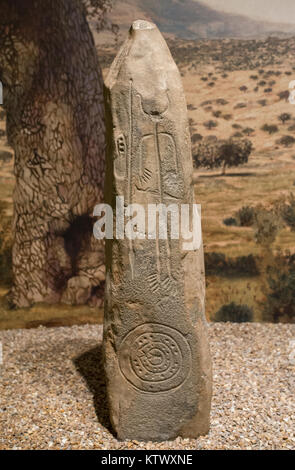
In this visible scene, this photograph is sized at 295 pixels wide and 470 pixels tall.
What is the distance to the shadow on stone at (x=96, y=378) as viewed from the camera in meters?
3.86

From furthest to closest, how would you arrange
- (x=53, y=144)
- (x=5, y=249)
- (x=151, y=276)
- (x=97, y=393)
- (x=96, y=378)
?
(x=5, y=249) → (x=53, y=144) → (x=96, y=378) → (x=97, y=393) → (x=151, y=276)

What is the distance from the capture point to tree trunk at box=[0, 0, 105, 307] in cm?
570

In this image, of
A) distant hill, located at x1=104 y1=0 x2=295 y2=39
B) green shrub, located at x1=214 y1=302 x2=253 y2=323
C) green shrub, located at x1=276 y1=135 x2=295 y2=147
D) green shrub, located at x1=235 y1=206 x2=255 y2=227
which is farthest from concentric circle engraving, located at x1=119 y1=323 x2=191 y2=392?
distant hill, located at x1=104 y1=0 x2=295 y2=39

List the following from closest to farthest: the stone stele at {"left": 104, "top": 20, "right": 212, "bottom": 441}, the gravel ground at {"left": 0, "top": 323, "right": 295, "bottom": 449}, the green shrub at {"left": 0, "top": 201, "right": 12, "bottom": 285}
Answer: the stone stele at {"left": 104, "top": 20, "right": 212, "bottom": 441}, the gravel ground at {"left": 0, "top": 323, "right": 295, "bottom": 449}, the green shrub at {"left": 0, "top": 201, "right": 12, "bottom": 285}

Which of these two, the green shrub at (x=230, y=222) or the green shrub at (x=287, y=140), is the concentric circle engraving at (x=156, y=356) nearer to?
the green shrub at (x=230, y=222)

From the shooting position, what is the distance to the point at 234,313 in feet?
20.3

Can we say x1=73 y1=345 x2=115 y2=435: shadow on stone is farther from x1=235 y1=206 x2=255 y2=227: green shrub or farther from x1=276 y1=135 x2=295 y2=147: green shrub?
x1=276 y1=135 x2=295 y2=147: green shrub

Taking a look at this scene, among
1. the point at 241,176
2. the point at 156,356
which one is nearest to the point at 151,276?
the point at 156,356

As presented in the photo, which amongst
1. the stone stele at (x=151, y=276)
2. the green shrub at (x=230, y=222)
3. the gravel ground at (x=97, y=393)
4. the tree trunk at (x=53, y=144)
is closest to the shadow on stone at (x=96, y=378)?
the gravel ground at (x=97, y=393)

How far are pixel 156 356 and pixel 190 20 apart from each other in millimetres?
4355

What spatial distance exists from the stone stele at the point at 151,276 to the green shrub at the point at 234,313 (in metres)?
2.62

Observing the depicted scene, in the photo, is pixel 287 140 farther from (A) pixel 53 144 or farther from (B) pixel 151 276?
(B) pixel 151 276

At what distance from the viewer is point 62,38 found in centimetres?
573
